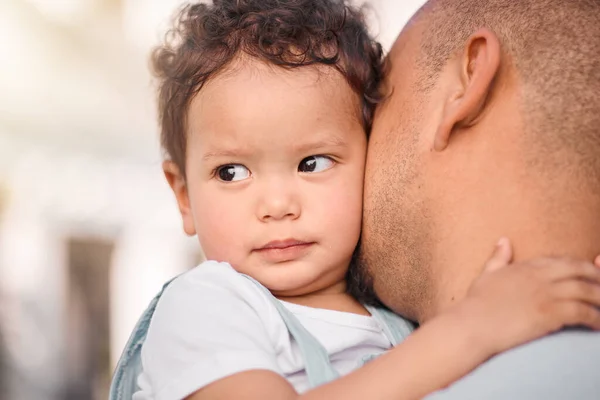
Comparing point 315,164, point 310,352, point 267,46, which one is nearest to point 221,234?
point 315,164

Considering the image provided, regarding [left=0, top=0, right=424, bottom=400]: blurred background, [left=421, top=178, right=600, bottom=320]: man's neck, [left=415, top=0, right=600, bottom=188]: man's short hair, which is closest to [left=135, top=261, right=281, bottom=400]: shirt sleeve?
[left=421, top=178, right=600, bottom=320]: man's neck

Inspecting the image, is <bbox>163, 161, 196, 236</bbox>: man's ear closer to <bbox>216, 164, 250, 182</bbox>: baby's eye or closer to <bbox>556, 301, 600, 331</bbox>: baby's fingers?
<bbox>216, 164, 250, 182</bbox>: baby's eye

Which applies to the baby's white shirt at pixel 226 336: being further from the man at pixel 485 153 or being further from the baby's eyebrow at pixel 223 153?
the baby's eyebrow at pixel 223 153

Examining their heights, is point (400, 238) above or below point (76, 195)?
above

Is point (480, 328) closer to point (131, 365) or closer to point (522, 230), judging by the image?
point (522, 230)

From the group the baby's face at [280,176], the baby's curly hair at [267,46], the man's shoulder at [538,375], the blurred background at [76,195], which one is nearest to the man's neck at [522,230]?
the man's shoulder at [538,375]

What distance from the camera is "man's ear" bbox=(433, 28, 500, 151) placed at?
72.2 inches

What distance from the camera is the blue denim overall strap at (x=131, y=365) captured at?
7.19 feet

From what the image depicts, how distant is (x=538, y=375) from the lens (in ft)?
4.70

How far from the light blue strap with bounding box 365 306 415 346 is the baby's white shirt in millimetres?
17

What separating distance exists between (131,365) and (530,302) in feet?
3.76

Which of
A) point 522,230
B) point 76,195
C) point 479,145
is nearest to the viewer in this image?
point 522,230

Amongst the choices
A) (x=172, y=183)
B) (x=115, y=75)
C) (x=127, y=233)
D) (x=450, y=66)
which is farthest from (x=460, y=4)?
(x=127, y=233)

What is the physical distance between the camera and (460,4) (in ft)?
6.96
